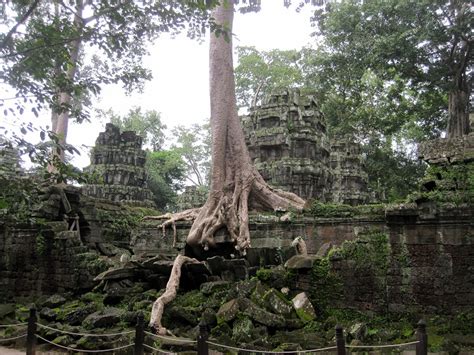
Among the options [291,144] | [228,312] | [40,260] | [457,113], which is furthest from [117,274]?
[457,113]

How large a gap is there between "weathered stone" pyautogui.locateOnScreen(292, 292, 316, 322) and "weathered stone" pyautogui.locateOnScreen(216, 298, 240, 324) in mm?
841

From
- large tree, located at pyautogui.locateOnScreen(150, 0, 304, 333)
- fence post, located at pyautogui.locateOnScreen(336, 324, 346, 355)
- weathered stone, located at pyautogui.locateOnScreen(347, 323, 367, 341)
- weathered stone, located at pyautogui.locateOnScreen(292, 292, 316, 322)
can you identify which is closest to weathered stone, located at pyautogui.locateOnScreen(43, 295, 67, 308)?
large tree, located at pyautogui.locateOnScreen(150, 0, 304, 333)

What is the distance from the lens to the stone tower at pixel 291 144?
14.3m

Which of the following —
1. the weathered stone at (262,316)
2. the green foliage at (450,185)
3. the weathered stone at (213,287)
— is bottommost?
the weathered stone at (262,316)

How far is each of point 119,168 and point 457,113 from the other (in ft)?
44.6

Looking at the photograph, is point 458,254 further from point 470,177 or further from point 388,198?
point 388,198

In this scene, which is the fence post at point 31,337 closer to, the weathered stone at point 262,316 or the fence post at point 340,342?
the weathered stone at point 262,316

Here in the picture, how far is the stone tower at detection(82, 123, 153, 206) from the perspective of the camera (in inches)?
759

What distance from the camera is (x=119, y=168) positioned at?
19.5 metres

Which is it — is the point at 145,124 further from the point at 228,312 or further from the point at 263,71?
the point at 228,312

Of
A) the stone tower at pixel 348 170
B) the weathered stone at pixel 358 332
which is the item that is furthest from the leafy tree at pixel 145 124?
the weathered stone at pixel 358 332

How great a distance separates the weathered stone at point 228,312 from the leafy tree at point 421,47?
10472 mm

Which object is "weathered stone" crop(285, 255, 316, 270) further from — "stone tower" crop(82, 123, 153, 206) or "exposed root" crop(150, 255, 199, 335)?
"stone tower" crop(82, 123, 153, 206)

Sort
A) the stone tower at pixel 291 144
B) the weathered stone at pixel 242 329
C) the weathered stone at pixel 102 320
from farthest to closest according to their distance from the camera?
the stone tower at pixel 291 144 < the weathered stone at pixel 102 320 < the weathered stone at pixel 242 329
